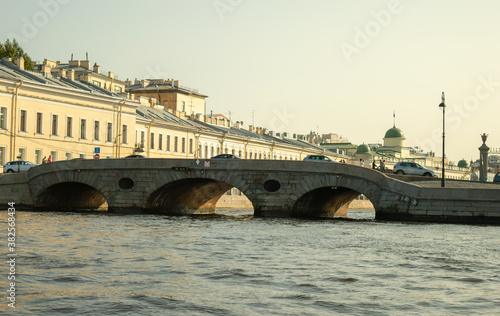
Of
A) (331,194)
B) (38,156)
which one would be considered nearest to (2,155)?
(38,156)

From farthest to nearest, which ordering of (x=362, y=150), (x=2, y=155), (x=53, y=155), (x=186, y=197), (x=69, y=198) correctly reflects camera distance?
(x=362, y=150), (x=53, y=155), (x=2, y=155), (x=186, y=197), (x=69, y=198)

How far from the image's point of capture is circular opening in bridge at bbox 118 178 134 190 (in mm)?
48469

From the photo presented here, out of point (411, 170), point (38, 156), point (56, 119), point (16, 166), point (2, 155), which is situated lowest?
point (16, 166)

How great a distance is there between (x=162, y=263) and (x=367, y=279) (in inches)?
220

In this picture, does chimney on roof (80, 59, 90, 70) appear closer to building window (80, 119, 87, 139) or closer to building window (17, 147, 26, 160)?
building window (80, 119, 87, 139)

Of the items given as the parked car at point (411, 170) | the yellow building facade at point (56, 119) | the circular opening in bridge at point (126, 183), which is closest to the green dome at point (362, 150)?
the yellow building facade at point (56, 119)

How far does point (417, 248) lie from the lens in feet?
91.3

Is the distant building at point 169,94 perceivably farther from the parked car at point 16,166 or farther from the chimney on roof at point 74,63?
the parked car at point 16,166

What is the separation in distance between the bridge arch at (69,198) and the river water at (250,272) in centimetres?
1508

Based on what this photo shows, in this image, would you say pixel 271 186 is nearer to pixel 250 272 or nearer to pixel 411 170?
pixel 411 170

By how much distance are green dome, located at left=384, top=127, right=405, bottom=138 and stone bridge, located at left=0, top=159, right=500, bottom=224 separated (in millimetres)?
121000

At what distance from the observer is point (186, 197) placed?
5481 centimetres

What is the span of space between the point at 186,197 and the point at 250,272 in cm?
3392

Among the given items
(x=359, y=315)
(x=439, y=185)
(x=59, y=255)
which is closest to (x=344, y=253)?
(x=59, y=255)
